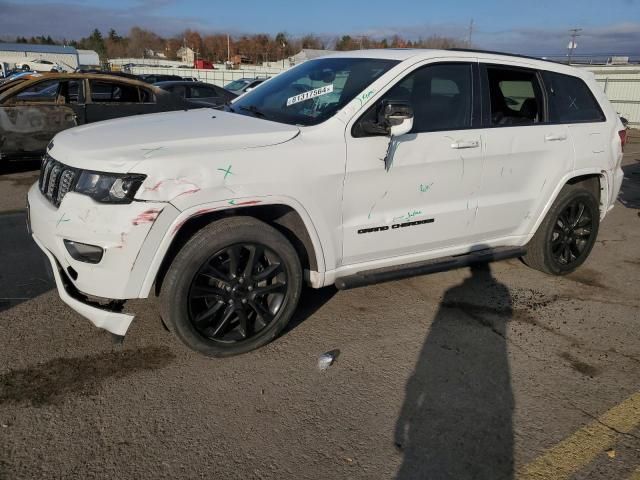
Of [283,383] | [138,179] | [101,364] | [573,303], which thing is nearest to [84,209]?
[138,179]

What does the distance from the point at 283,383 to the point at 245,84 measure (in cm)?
2112

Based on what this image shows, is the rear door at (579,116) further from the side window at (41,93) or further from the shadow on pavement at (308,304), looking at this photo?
the side window at (41,93)

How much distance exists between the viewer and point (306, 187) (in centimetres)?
324

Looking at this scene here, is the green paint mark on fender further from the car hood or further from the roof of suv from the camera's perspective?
the roof of suv

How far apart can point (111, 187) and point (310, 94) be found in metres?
1.62

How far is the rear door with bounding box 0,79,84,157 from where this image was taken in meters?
8.12

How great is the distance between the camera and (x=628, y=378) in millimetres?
3383

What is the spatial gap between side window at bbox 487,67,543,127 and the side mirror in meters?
1.13

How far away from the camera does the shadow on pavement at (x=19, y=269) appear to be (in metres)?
4.08

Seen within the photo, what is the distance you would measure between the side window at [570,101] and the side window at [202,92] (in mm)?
11498

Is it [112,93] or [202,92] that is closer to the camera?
[112,93]

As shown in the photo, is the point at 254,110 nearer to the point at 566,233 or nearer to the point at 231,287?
the point at 231,287

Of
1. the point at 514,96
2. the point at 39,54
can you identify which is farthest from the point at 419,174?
the point at 39,54

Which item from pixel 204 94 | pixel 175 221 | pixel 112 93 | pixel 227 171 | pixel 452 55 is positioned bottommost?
pixel 175 221
